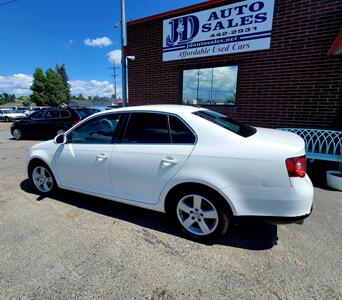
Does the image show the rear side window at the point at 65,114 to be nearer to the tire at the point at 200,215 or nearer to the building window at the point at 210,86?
the building window at the point at 210,86

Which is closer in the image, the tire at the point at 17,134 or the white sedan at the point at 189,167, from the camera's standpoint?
the white sedan at the point at 189,167

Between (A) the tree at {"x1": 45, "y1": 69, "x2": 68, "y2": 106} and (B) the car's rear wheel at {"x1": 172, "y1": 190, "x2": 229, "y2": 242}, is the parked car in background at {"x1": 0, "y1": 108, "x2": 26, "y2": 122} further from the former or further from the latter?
(A) the tree at {"x1": 45, "y1": 69, "x2": 68, "y2": 106}

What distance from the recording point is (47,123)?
995cm

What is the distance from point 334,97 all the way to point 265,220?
4460 mm

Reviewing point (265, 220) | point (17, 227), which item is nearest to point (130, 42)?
point (17, 227)

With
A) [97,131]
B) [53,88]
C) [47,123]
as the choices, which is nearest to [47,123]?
[47,123]

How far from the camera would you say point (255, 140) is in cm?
238

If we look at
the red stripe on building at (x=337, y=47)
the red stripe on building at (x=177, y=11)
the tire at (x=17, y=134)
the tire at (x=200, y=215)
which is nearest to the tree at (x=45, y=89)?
the tire at (x=17, y=134)

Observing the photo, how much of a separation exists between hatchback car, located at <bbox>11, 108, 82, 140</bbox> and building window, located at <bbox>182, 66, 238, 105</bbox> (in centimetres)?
513

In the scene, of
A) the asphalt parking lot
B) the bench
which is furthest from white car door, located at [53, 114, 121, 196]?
the bench

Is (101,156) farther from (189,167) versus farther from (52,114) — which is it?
(52,114)

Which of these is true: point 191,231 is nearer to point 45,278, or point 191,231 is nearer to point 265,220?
point 265,220

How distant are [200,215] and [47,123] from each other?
9.67 meters

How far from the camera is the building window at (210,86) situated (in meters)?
6.41
